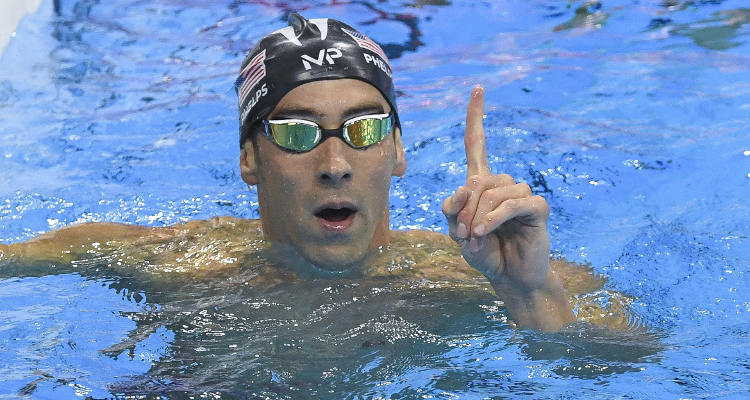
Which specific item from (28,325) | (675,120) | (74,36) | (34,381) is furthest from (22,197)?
(675,120)

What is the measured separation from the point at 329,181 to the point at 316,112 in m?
0.26

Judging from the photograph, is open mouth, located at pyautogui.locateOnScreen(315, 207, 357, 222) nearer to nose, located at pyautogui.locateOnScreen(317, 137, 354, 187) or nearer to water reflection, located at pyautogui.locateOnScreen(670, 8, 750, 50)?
nose, located at pyautogui.locateOnScreen(317, 137, 354, 187)

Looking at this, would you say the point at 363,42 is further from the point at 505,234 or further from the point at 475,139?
the point at 505,234

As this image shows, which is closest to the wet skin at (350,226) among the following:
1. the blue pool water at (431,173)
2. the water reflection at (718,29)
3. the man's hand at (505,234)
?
the man's hand at (505,234)

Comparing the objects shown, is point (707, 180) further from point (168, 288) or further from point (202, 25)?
point (202, 25)

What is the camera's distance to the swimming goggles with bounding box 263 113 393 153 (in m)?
3.16

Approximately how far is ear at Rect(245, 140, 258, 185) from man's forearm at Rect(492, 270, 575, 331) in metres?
1.12

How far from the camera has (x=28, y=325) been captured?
10.9 ft

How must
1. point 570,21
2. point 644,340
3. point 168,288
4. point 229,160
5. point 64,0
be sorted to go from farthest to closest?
1. point 64,0
2. point 570,21
3. point 229,160
4. point 168,288
5. point 644,340

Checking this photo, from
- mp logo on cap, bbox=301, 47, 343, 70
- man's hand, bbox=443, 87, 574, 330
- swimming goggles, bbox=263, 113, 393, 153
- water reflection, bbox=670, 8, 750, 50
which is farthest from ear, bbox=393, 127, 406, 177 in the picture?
water reflection, bbox=670, 8, 750, 50

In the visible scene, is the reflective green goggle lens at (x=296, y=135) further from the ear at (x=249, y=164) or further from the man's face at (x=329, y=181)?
the ear at (x=249, y=164)

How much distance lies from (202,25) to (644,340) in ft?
19.7

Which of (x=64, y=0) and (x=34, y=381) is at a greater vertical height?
(x=64, y=0)

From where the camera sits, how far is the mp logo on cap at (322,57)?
3.35m
